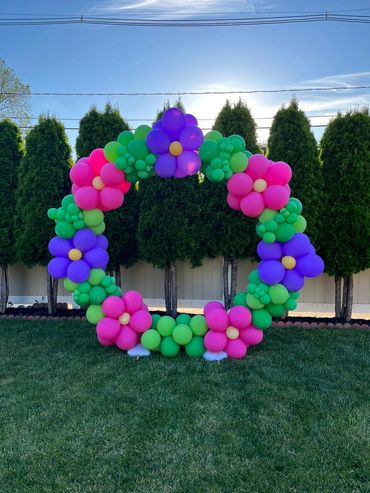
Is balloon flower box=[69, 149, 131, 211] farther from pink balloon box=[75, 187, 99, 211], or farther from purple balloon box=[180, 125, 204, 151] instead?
purple balloon box=[180, 125, 204, 151]

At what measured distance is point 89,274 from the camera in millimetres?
4449

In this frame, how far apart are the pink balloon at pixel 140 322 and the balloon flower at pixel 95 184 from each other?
138cm

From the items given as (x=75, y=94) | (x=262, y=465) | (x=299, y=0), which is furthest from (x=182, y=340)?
(x=75, y=94)

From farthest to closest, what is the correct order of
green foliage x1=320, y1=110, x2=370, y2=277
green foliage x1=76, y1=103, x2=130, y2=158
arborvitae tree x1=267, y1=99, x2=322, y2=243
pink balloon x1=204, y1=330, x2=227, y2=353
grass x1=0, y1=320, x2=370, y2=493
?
1. green foliage x1=76, y1=103, x2=130, y2=158
2. arborvitae tree x1=267, y1=99, x2=322, y2=243
3. green foliage x1=320, y1=110, x2=370, y2=277
4. pink balloon x1=204, y1=330, x2=227, y2=353
5. grass x1=0, y1=320, x2=370, y2=493

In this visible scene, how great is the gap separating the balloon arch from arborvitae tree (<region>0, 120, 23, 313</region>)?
9.40ft

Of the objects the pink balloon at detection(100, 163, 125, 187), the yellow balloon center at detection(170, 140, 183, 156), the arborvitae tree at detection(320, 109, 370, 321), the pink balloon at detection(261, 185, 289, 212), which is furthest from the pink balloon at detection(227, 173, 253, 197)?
the arborvitae tree at detection(320, 109, 370, 321)

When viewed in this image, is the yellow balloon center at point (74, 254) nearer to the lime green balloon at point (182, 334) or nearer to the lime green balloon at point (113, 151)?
the lime green balloon at point (113, 151)

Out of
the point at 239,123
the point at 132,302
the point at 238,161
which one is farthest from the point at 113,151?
the point at 239,123

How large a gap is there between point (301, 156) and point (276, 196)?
6.97 ft

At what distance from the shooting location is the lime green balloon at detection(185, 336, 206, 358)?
4352mm

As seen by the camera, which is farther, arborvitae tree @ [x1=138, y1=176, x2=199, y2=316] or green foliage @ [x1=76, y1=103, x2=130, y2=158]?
green foliage @ [x1=76, y1=103, x2=130, y2=158]

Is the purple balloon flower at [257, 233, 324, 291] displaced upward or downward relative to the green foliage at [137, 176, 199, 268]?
downward

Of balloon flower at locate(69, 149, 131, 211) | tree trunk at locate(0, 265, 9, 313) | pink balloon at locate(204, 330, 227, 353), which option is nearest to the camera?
pink balloon at locate(204, 330, 227, 353)

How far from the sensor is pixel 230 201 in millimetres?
4523
